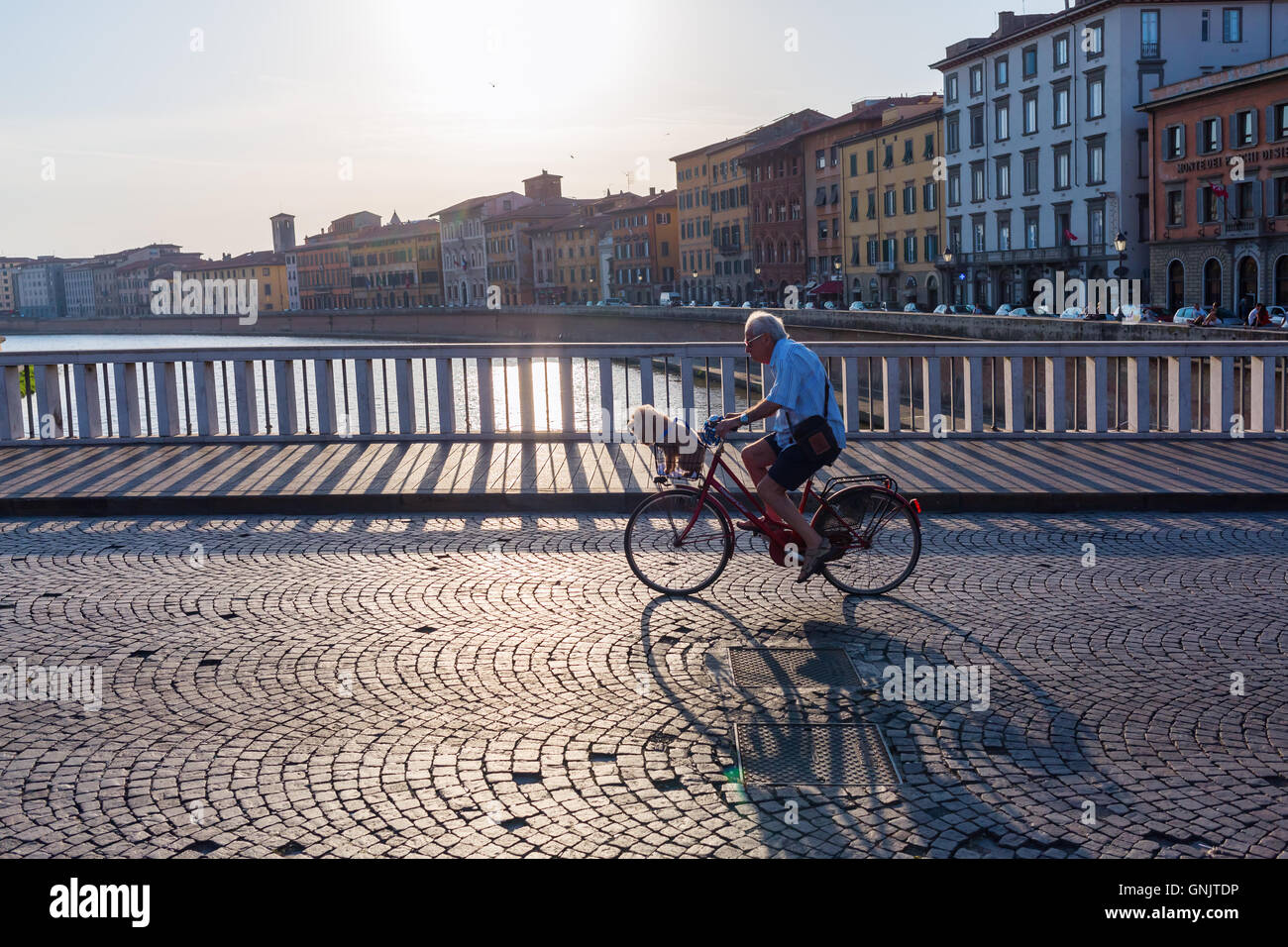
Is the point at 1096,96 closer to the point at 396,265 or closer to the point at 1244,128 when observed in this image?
the point at 1244,128

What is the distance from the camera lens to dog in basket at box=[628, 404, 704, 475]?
6.56m

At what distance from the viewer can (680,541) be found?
6.62 meters

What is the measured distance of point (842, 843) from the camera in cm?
349

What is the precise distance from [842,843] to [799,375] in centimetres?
308

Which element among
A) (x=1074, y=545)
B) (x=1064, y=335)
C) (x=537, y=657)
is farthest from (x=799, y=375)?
(x=1064, y=335)

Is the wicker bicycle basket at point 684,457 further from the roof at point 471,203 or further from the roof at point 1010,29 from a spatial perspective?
the roof at point 471,203

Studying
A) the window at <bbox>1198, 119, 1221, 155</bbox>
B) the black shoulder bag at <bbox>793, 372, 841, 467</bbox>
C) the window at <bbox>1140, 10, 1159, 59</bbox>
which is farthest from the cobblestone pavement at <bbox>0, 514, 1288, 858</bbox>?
the window at <bbox>1140, 10, 1159, 59</bbox>

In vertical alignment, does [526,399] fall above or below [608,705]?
above

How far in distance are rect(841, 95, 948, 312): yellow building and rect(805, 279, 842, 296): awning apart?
2.20m

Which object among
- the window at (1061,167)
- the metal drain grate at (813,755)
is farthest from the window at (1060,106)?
the metal drain grate at (813,755)

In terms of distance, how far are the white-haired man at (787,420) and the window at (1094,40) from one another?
187 feet

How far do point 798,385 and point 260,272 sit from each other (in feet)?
546

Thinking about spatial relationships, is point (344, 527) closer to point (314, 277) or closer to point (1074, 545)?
point (1074, 545)

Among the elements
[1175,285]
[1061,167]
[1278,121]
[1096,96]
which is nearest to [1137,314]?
[1278,121]
